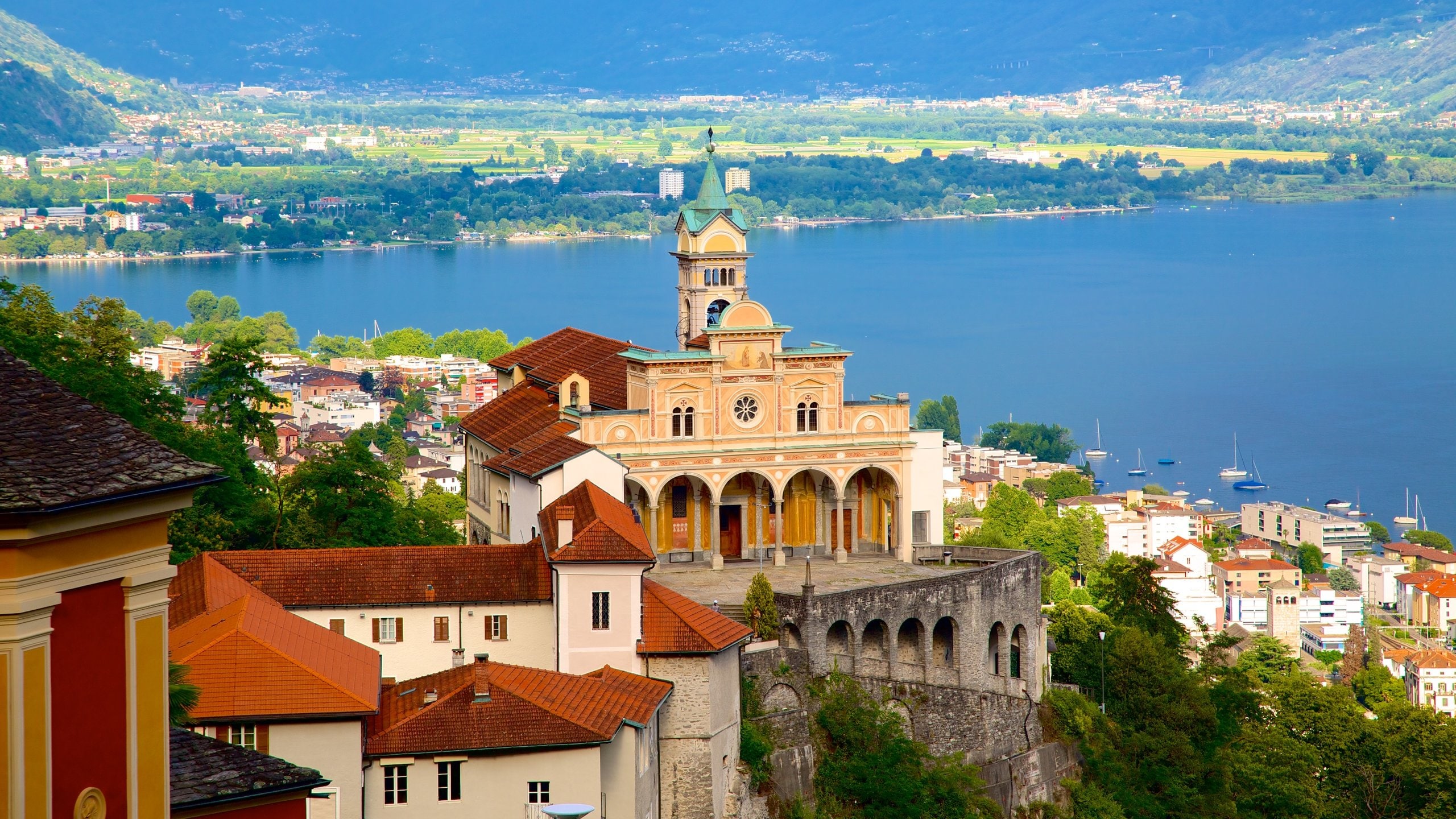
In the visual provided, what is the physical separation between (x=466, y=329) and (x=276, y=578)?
158063 millimetres

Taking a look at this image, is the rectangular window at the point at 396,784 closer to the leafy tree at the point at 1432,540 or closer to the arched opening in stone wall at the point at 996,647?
the arched opening in stone wall at the point at 996,647

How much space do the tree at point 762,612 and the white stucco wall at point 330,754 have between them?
10.8 m

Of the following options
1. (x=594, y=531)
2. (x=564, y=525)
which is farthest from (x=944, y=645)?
(x=594, y=531)

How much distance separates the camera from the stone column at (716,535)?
40.3 metres

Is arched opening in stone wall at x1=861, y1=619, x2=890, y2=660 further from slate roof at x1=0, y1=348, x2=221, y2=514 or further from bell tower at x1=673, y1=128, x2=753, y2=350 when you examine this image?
slate roof at x1=0, y1=348, x2=221, y2=514

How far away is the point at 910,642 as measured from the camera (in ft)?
125

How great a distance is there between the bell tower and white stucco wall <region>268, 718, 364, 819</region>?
73.8ft

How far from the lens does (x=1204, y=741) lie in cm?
4159

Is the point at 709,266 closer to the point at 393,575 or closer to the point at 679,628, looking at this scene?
the point at 393,575

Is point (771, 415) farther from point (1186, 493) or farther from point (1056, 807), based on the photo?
point (1186, 493)

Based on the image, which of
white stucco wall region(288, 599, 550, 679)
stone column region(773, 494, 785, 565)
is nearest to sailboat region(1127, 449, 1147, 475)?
stone column region(773, 494, 785, 565)

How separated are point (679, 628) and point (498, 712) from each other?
4105mm

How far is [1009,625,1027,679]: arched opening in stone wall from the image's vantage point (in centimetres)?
4022

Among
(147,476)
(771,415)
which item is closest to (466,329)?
(771,415)
